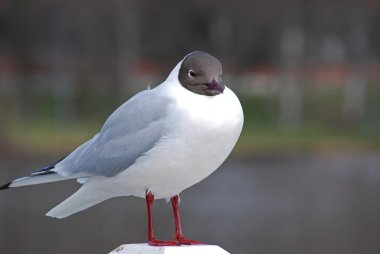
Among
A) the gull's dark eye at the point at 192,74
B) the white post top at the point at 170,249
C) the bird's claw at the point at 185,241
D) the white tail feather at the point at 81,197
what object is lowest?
the bird's claw at the point at 185,241

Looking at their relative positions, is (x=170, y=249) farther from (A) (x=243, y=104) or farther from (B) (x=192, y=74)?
(A) (x=243, y=104)

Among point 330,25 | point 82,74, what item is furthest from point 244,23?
point 82,74

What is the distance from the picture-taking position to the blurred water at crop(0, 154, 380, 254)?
13320mm

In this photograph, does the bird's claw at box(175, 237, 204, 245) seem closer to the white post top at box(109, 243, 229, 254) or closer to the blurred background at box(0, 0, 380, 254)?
the white post top at box(109, 243, 229, 254)

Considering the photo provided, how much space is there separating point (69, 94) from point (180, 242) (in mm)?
29893

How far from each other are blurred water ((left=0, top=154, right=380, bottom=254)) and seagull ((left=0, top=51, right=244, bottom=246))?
7.63 meters

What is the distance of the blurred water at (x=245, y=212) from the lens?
43.7ft

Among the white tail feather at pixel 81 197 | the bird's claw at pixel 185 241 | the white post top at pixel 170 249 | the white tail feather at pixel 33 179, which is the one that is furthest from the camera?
the white tail feather at pixel 81 197

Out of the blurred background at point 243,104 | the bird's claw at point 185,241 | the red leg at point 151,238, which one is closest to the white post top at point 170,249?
the red leg at point 151,238

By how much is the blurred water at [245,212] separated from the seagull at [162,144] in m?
7.63

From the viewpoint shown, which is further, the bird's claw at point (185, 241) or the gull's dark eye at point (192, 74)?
the bird's claw at point (185, 241)

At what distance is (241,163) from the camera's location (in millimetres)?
23531

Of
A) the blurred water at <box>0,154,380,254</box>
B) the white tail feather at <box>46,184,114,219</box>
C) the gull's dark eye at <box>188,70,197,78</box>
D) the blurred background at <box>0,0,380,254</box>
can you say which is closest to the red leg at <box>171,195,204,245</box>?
the white tail feather at <box>46,184,114,219</box>

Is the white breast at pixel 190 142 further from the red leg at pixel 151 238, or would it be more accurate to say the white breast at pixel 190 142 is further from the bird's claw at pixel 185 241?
the bird's claw at pixel 185 241
